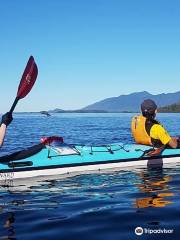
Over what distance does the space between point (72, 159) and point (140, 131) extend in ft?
8.40

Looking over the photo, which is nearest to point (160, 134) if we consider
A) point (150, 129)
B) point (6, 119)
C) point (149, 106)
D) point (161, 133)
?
point (161, 133)

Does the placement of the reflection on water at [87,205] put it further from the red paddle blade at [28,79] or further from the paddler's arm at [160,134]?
the red paddle blade at [28,79]

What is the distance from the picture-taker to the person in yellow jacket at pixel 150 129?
12.3 metres

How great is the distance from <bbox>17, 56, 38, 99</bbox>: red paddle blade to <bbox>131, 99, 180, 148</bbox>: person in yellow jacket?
11.3 feet

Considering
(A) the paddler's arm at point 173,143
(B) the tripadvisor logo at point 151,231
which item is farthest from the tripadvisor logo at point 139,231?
(A) the paddler's arm at point 173,143

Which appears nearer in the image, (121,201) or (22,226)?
(22,226)

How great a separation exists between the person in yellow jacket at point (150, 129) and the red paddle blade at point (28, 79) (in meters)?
3.45

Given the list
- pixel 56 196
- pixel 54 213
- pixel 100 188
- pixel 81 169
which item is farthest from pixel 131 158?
pixel 54 213

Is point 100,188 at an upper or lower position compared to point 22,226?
upper

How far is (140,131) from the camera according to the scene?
12906mm

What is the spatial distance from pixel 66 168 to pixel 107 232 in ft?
18.5

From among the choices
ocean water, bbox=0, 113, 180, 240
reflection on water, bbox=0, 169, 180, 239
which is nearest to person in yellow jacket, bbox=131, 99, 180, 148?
reflection on water, bbox=0, 169, 180, 239

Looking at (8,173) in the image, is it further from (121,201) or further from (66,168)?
(121,201)

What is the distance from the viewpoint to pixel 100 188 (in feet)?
31.1
